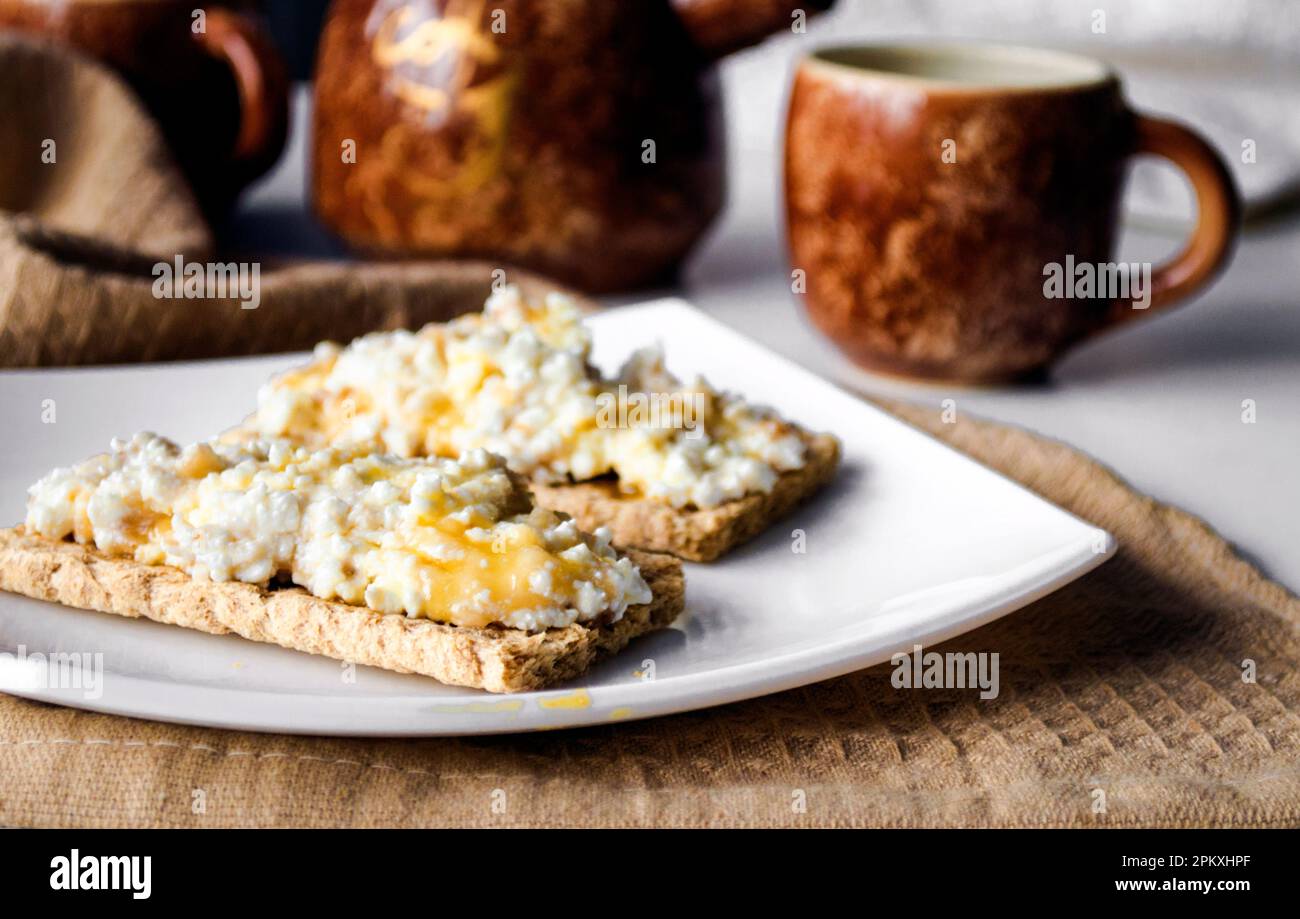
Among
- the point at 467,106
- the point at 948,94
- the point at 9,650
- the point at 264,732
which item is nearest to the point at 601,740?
the point at 264,732

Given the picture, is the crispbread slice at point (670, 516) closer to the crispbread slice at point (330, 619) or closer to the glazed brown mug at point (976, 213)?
the crispbread slice at point (330, 619)

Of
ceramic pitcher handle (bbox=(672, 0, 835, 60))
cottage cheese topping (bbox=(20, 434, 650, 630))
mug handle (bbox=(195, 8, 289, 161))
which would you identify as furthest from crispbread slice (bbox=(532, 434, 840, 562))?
mug handle (bbox=(195, 8, 289, 161))

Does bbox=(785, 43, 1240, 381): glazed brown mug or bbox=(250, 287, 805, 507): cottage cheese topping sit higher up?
bbox=(785, 43, 1240, 381): glazed brown mug

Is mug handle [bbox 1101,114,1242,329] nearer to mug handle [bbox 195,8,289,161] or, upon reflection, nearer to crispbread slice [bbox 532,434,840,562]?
crispbread slice [bbox 532,434,840,562]

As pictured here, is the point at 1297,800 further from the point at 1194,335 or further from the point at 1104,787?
the point at 1194,335

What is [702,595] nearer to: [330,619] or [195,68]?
[330,619]

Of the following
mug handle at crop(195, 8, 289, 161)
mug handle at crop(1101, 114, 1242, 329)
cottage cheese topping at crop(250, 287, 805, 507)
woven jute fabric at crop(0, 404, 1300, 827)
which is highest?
mug handle at crop(195, 8, 289, 161)

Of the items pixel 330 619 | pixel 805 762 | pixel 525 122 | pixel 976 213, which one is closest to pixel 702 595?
pixel 805 762
